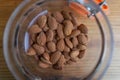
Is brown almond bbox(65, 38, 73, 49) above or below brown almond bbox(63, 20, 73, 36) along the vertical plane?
below

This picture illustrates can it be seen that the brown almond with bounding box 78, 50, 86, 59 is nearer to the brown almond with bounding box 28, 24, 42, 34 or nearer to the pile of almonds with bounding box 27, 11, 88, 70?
the pile of almonds with bounding box 27, 11, 88, 70

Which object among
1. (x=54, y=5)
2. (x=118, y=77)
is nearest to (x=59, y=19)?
(x=54, y=5)

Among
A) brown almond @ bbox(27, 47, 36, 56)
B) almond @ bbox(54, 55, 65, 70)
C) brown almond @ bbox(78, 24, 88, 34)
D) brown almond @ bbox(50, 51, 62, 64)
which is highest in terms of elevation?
brown almond @ bbox(78, 24, 88, 34)

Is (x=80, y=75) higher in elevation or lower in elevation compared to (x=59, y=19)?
lower

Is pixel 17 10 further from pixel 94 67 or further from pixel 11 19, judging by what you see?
pixel 94 67

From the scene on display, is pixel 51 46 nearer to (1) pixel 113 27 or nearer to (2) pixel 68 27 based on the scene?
(2) pixel 68 27

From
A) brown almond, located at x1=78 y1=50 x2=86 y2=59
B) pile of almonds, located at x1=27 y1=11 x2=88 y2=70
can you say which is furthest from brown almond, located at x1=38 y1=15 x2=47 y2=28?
brown almond, located at x1=78 y1=50 x2=86 y2=59
